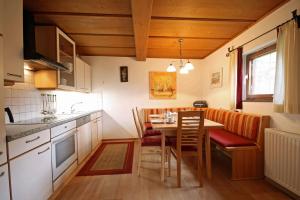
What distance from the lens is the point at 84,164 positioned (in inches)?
116

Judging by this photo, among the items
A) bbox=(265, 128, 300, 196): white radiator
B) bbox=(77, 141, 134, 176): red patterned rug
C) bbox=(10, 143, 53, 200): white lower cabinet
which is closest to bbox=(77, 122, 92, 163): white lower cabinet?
bbox=(77, 141, 134, 176): red patterned rug

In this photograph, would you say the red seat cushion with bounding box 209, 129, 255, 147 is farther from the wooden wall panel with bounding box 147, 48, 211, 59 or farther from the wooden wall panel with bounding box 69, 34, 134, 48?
the wooden wall panel with bounding box 69, 34, 134, 48

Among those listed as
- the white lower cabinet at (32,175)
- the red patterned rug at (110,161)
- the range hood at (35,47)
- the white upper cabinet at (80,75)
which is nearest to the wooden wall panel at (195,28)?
the range hood at (35,47)

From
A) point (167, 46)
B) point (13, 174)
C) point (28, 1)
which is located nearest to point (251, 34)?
point (167, 46)

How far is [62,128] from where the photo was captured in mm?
2162

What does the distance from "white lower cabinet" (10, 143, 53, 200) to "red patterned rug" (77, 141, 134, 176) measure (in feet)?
2.88

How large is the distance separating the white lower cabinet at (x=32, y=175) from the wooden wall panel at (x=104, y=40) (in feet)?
6.95

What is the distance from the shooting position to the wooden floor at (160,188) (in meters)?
1.97

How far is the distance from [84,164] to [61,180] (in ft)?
2.77

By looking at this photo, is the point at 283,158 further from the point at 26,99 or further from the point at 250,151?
the point at 26,99

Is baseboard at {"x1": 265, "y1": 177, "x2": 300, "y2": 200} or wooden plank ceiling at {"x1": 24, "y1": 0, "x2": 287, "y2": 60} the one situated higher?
wooden plank ceiling at {"x1": 24, "y1": 0, "x2": 287, "y2": 60}

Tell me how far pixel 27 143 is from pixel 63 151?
80 centimetres

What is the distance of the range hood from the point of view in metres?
1.81

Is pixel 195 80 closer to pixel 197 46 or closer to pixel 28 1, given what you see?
pixel 197 46
